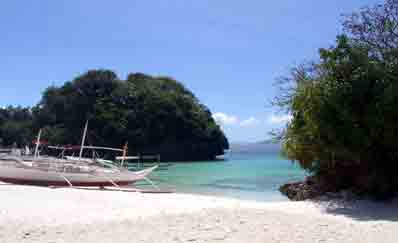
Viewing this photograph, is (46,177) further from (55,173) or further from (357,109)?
(357,109)

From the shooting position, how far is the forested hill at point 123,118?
65.2m

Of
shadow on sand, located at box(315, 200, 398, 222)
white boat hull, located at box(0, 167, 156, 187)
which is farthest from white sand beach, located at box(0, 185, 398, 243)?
white boat hull, located at box(0, 167, 156, 187)

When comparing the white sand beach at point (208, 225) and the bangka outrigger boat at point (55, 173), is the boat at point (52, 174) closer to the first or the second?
the bangka outrigger boat at point (55, 173)

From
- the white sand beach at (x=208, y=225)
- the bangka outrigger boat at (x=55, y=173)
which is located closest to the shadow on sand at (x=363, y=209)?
the white sand beach at (x=208, y=225)

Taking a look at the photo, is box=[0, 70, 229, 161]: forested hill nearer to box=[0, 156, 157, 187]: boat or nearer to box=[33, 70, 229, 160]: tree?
box=[33, 70, 229, 160]: tree

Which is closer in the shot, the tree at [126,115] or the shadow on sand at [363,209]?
the shadow on sand at [363,209]

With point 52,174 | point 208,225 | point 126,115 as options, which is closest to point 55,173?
point 52,174

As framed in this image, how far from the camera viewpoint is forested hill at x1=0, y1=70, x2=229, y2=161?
214 ft

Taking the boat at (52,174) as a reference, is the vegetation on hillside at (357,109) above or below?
above

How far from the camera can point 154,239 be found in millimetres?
7594

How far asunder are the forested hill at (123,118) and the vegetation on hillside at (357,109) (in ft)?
175

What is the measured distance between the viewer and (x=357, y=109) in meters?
12.1

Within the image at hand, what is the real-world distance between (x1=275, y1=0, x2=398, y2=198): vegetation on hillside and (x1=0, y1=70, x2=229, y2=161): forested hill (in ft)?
A: 175

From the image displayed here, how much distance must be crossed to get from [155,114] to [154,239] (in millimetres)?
60018
